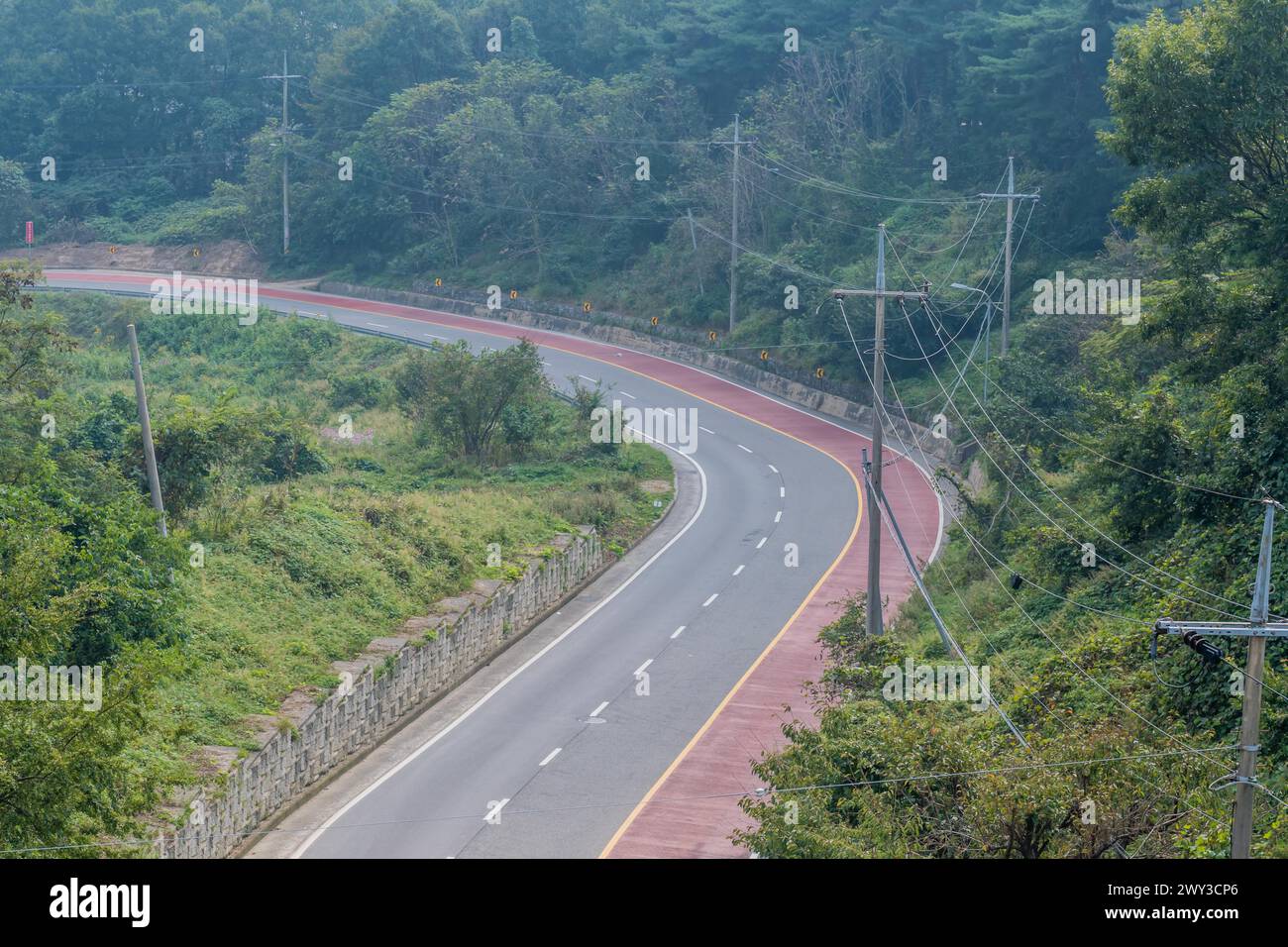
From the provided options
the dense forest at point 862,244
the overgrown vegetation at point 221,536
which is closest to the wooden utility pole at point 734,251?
the dense forest at point 862,244

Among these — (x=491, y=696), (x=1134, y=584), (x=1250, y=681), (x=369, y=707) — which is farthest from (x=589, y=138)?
(x=1250, y=681)

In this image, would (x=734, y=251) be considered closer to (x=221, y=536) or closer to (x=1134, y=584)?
(x=221, y=536)

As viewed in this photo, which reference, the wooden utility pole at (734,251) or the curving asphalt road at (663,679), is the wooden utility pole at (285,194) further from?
the curving asphalt road at (663,679)

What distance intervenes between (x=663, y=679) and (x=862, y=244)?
4000cm

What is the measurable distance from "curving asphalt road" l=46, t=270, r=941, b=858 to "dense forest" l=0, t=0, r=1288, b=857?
2.63 m

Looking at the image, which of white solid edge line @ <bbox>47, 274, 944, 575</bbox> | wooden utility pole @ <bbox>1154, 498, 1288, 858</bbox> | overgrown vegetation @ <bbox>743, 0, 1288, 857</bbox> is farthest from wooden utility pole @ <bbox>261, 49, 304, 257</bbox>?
wooden utility pole @ <bbox>1154, 498, 1288, 858</bbox>

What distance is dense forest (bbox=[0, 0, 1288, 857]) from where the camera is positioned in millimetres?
20297

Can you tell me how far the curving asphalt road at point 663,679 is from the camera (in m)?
24.6

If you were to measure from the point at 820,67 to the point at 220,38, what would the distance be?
4757 cm

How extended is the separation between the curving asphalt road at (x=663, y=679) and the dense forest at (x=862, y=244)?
2634 mm

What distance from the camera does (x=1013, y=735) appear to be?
2059 centimetres

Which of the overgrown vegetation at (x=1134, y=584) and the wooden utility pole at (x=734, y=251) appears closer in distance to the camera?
the overgrown vegetation at (x=1134, y=584)

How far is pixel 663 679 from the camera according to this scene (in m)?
32.5

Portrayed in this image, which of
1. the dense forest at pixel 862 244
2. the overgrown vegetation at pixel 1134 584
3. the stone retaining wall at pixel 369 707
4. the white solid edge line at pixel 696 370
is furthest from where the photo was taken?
the white solid edge line at pixel 696 370
